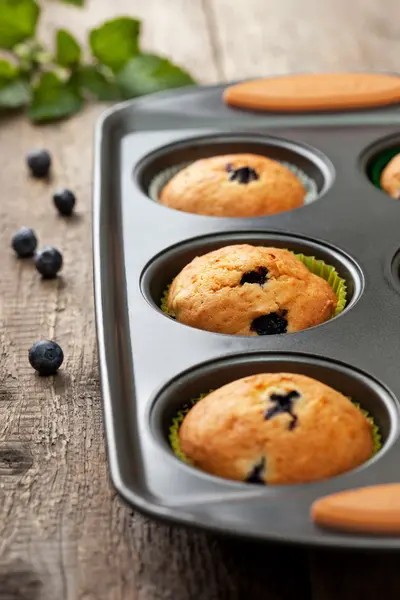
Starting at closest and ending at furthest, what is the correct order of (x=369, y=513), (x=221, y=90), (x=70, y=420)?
(x=369, y=513) → (x=70, y=420) → (x=221, y=90)

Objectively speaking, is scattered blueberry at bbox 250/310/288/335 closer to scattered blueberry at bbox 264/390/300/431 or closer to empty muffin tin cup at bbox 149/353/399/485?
empty muffin tin cup at bbox 149/353/399/485

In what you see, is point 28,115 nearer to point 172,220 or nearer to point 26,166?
point 26,166

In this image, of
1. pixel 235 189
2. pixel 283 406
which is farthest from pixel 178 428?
pixel 235 189

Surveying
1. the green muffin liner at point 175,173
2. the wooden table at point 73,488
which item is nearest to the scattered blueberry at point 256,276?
the wooden table at point 73,488

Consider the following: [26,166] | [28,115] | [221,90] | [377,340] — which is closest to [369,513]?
[377,340]

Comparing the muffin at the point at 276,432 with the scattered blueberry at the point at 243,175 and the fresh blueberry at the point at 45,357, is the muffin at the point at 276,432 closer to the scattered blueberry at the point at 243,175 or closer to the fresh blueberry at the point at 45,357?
the fresh blueberry at the point at 45,357
